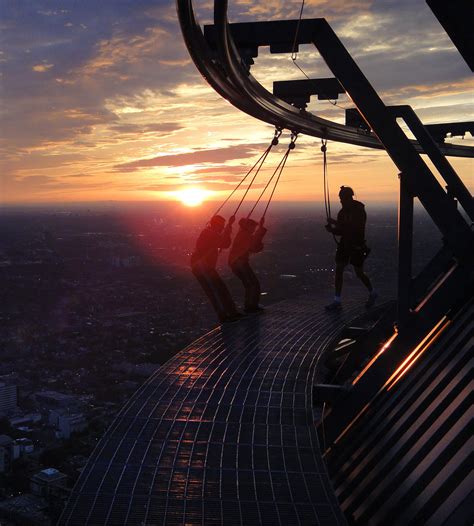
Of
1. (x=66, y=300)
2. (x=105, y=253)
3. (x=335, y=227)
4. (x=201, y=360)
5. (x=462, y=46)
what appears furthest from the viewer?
(x=105, y=253)

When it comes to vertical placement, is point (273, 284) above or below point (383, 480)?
below

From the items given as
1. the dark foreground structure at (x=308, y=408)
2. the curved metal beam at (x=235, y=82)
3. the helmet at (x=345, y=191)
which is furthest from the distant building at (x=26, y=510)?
the curved metal beam at (x=235, y=82)

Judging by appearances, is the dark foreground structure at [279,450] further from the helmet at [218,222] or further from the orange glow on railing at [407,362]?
the helmet at [218,222]

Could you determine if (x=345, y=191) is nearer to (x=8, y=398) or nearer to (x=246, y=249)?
(x=246, y=249)

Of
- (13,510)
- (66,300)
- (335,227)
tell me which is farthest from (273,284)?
(335,227)

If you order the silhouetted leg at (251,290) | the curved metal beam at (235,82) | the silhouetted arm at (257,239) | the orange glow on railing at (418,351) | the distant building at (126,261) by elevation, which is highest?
the curved metal beam at (235,82)

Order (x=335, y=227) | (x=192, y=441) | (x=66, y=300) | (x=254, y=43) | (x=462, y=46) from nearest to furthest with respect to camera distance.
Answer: (x=462, y=46) < (x=192, y=441) < (x=254, y=43) < (x=335, y=227) < (x=66, y=300)

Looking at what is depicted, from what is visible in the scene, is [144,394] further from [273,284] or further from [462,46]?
[273,284]

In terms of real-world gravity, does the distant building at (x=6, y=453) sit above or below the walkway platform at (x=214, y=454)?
below

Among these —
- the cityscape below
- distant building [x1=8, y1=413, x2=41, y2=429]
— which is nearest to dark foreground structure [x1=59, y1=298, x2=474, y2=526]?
the cityscape below
